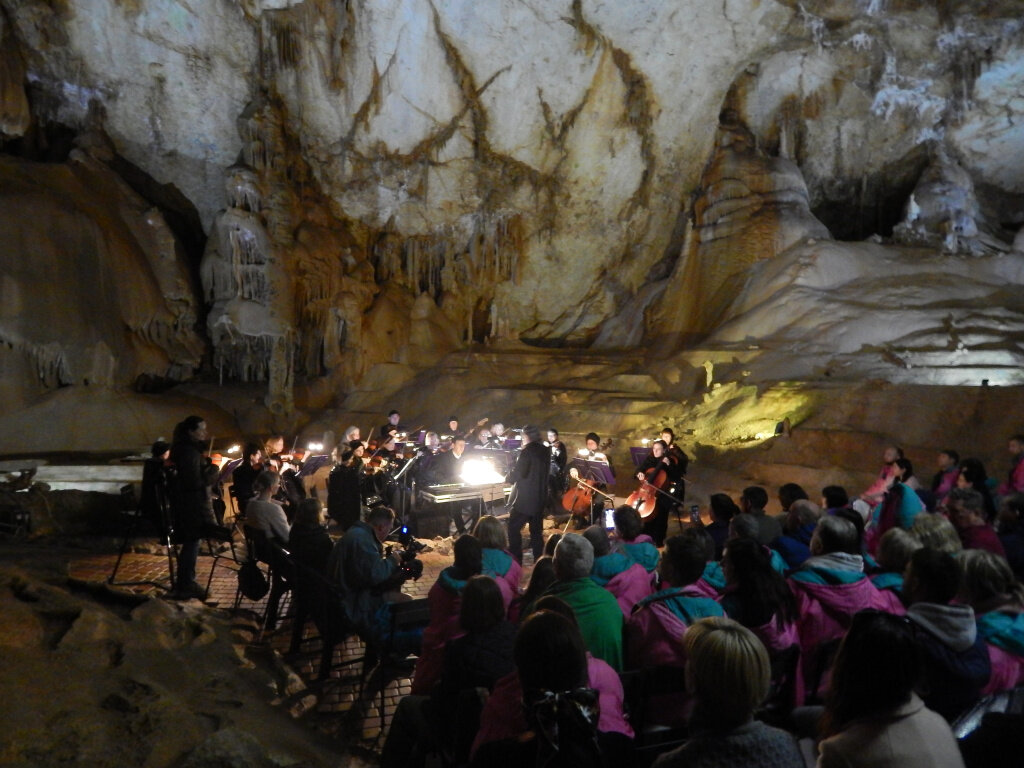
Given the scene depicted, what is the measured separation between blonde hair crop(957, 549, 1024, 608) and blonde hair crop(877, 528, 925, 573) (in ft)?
1.84

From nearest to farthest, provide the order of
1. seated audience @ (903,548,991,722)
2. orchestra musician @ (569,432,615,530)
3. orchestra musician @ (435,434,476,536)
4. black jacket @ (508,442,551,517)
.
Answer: seated audience @ (903,548,991,722)
black jacket @ (508,442,551,517)
orchestra musician @ (569,432,615,530)
orchestra musician @ (435,434,476,536)

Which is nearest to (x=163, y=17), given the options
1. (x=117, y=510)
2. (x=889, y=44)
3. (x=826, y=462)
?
(x=117, y=510)

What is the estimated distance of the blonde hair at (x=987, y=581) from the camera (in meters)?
2.45

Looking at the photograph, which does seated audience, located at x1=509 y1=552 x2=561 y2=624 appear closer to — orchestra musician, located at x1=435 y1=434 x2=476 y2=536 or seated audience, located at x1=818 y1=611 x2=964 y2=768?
seated audience, located at x1=818 y1=611 x2=964 y2=768

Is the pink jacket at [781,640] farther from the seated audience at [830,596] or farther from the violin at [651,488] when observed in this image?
the violin at [651,488]

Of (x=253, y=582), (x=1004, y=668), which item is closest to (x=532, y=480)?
(x=253, y=582)

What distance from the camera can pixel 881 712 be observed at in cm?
155

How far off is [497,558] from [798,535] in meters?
1.85

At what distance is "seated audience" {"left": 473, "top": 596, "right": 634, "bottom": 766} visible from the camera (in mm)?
1858

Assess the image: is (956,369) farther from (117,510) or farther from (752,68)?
(117,510)

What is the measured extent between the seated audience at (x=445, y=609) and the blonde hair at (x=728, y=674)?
5.32 ft

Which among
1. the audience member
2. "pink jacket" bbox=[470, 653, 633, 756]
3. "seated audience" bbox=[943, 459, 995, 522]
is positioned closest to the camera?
"pink jacket" bbox=[470, 653, 633, 756]

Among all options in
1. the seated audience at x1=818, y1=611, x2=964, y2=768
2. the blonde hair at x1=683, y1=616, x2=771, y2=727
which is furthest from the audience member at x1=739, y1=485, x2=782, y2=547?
the blonde hair at x1=683, y1=616, x2=771, y2=727

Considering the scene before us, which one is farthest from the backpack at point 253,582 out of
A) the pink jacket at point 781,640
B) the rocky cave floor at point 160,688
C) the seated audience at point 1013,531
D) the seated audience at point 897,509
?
the seated audience at point 1013,531
